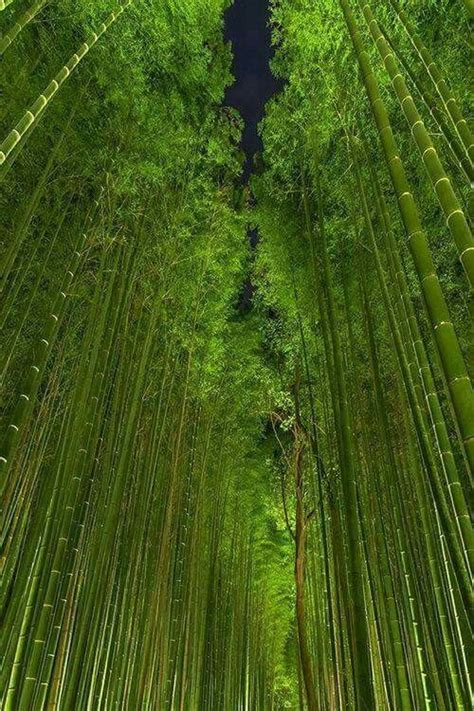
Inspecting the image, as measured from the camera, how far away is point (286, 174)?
4828 mm

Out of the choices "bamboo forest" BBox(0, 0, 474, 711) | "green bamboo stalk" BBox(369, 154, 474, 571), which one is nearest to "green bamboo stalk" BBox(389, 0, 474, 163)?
"bamboo forest" BBox(0, 0, 474, 711)

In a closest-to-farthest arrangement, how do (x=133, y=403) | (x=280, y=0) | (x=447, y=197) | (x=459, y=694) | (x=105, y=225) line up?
(x=447, y=197)
(x=459, y=694)
(x=133, y=403)
(x=105, y=225)
(x=280, y=0)

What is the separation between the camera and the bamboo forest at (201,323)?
1.93 m

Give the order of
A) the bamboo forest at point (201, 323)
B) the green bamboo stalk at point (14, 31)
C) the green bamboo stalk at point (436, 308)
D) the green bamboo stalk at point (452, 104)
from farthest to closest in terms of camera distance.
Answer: the bamboo forest at point (201, 323), the green bamboo stalk at point (14, 31), the green bamboo stalk at point (452, 104), the green bamboo stalk at point (436, 308)

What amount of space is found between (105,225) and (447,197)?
112 inches

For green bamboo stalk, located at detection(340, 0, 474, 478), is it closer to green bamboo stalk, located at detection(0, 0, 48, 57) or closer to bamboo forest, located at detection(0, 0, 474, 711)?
bamboo forest, located at detection(0, 0, 474, 711)

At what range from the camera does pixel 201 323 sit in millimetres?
5457

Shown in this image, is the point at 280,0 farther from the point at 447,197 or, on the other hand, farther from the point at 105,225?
the point at 447,197

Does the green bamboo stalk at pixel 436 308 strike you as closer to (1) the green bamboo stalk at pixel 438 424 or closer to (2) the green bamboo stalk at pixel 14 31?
(1) the green bamboo stalk at pixel 438 424

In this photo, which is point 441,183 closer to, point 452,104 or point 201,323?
point 452,104

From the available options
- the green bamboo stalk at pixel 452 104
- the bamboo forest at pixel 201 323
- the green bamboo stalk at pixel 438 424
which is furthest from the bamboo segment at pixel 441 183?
the green bamboo stalk at pixel 438 424

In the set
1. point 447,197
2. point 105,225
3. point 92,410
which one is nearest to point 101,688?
point 92,410

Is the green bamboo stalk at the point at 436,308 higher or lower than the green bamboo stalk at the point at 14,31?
lower

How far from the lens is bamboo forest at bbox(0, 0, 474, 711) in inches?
76.2
